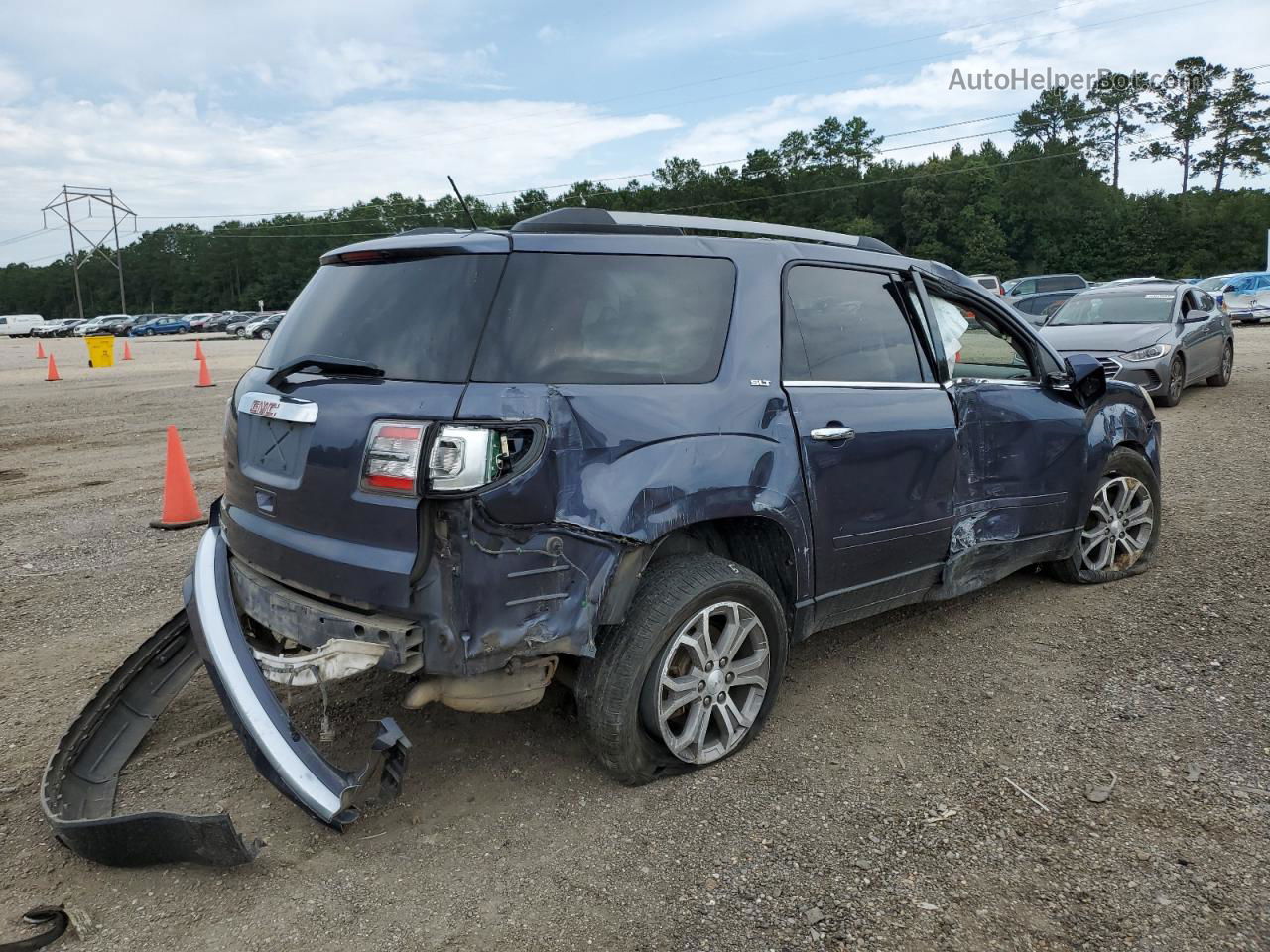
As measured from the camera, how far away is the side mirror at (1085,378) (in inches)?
183

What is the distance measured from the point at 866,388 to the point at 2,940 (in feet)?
10.7

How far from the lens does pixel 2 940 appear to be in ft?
8.05

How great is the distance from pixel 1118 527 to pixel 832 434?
8.60ft

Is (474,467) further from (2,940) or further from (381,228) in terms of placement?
(381,228)

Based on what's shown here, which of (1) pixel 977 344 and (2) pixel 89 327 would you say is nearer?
(1) pixel 977 344

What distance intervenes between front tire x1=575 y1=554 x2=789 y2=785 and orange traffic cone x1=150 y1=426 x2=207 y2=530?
495 centimetres

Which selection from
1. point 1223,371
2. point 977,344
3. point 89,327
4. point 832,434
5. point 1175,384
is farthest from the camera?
point 89,327

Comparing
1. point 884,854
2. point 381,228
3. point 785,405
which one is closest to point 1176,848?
point 884,854

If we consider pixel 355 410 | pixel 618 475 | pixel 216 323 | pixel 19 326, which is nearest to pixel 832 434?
pixel 618 475

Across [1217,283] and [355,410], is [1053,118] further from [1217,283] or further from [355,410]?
[355,410]

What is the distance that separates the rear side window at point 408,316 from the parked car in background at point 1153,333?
10.1 m

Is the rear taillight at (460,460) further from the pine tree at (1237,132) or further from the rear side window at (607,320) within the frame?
the pine tree at (1237,132)

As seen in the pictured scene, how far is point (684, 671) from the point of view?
323 centimetres

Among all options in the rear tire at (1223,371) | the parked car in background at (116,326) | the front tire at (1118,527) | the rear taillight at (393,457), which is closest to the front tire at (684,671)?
the rear taillight at (393,457)
